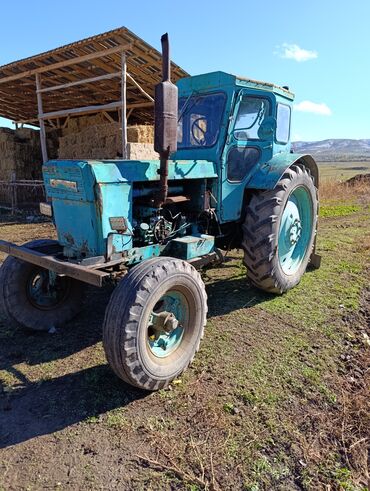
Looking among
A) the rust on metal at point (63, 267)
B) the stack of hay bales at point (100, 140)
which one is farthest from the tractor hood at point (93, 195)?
the stack of hay bales at point (100, 140)

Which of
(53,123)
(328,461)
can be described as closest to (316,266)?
(328,461)

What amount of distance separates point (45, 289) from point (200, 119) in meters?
2.44

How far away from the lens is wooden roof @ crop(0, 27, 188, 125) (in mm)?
8719

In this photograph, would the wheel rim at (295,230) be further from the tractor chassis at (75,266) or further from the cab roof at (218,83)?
the tractor chassis at (75,266)

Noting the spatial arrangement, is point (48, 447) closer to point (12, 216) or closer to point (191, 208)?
point (191, 208)

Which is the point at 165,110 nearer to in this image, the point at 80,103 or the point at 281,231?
the point at 281,231

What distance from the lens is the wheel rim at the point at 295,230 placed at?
4.84m

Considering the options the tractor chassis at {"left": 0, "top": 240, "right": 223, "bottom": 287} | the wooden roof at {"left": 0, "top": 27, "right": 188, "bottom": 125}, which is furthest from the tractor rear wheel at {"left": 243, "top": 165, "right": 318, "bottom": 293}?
the wooden roof at {"left": 0, "top": 27, "right": 188, "bottom": 125}

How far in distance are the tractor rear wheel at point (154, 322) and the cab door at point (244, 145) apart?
1.36 m

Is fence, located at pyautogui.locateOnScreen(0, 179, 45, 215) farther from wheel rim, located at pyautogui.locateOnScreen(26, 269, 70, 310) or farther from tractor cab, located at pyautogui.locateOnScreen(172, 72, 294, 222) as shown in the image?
tractor cab, located at pyautogui.locateOnScreen(172, 72, 294, 222)

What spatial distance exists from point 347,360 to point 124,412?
2025mm

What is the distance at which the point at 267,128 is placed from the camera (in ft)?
14.8

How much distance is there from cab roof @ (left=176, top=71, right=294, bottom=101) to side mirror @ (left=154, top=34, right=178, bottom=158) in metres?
1.26

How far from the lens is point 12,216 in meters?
11.8
